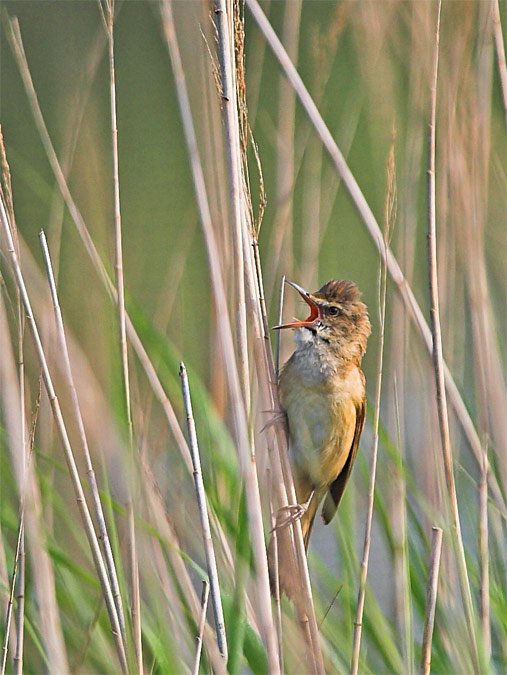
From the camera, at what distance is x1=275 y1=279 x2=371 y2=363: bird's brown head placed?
262cm

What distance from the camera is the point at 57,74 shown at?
4.33m

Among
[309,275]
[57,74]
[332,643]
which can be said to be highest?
[57,74]

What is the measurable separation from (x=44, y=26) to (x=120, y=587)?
199 inches

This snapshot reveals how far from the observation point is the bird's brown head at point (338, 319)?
8.61 feet

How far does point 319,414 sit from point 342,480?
11.9 inches

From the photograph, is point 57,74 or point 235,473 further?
point 57,74

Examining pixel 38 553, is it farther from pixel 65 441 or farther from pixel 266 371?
pixel 266 371

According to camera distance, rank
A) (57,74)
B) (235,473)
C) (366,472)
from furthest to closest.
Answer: (57,74)
(366,472)
(235,473)

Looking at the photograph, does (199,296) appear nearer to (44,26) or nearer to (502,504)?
(44,26)

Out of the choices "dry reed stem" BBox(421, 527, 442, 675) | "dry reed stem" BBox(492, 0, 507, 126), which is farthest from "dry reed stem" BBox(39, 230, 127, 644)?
"dry reed stem" BBox(492, 0, 507, 126)

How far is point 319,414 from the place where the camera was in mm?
2705

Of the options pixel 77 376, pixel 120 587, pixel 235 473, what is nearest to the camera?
pixel 120 587

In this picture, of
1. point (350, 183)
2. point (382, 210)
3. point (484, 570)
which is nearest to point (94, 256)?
point (350, 183)

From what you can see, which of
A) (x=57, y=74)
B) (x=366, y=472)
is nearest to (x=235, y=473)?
(x=366, y=472)
